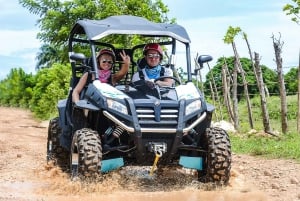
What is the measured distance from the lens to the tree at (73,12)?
24.8m

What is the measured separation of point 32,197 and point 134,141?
128cm

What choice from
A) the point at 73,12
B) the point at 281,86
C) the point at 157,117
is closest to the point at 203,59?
the point at 157,117

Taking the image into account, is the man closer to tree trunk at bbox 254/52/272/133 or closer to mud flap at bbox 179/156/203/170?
mud flap at bbox 179/156/203/170

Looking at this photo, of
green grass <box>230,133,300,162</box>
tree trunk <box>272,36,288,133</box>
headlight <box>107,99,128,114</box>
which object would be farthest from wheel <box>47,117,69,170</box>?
tree trunk <box>272,36,288,133</box>

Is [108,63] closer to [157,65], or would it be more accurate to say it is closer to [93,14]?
[157,65]

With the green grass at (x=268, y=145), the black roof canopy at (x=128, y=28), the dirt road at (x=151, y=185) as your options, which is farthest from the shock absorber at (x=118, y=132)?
the green grass at (x=268, y=145)

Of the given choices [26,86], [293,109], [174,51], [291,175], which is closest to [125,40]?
[174,51]

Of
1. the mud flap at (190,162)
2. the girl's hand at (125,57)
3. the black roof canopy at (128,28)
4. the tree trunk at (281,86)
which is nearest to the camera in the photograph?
the mud flap at (190,162)

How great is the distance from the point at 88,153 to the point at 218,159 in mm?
1528

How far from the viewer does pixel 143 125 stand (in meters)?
7.91

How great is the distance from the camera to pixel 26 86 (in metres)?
48.9

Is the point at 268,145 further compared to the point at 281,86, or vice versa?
the point at 281,86

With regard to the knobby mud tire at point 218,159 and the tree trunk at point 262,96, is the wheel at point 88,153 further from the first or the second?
the tree trunk at point 262,96

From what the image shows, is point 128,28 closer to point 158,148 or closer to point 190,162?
point 158,148
